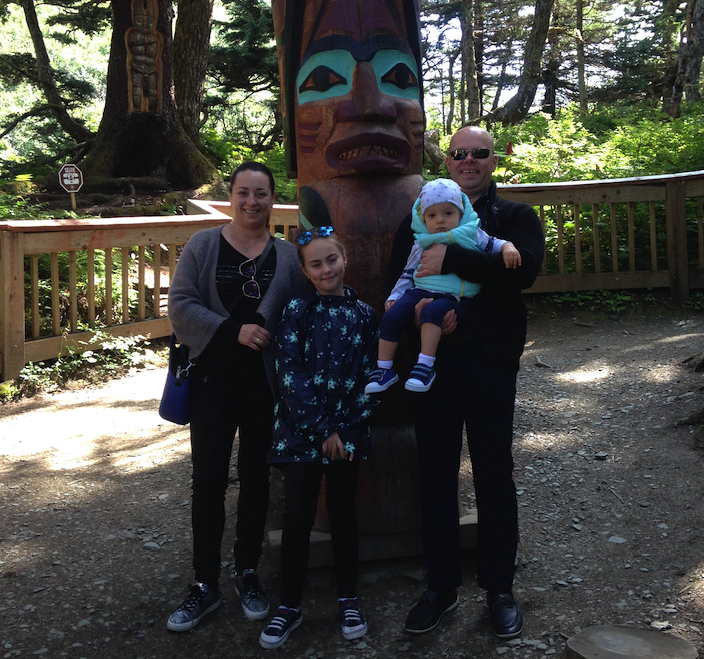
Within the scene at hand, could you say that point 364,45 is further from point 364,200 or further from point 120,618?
point 120,618

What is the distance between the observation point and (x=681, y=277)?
276 inches

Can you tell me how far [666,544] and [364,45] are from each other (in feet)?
8.53

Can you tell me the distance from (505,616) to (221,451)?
1230mm

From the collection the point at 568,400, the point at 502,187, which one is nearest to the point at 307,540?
the point at 568,400

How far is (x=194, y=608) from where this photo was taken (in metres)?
2.65

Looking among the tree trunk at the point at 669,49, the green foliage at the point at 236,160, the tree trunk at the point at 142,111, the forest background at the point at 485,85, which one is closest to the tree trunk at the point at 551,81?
the forest background at the point at 485,85

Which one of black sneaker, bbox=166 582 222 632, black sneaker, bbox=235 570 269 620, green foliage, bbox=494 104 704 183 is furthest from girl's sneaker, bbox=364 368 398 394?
green foliage, bbox=494 104 704 183

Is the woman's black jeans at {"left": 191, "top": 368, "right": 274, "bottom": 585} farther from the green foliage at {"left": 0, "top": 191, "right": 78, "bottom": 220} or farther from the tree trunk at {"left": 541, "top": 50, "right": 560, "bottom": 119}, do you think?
the tree trunk at {"left": 541, "top": 50, "right": 560, "bottom": 119}

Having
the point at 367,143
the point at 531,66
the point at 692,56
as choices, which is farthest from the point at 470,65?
the point at 367,143

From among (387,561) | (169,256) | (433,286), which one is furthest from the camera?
(169,256)

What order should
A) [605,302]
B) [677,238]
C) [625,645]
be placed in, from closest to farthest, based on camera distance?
[625,645]
[677,238]
[605,302]

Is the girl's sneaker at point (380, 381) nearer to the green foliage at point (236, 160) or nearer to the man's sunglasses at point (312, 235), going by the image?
the man's sunglasses at point (312, 235)

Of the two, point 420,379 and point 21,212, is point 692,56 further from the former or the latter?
point 420,379

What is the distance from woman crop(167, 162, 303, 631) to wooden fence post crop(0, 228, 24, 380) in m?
3.43
